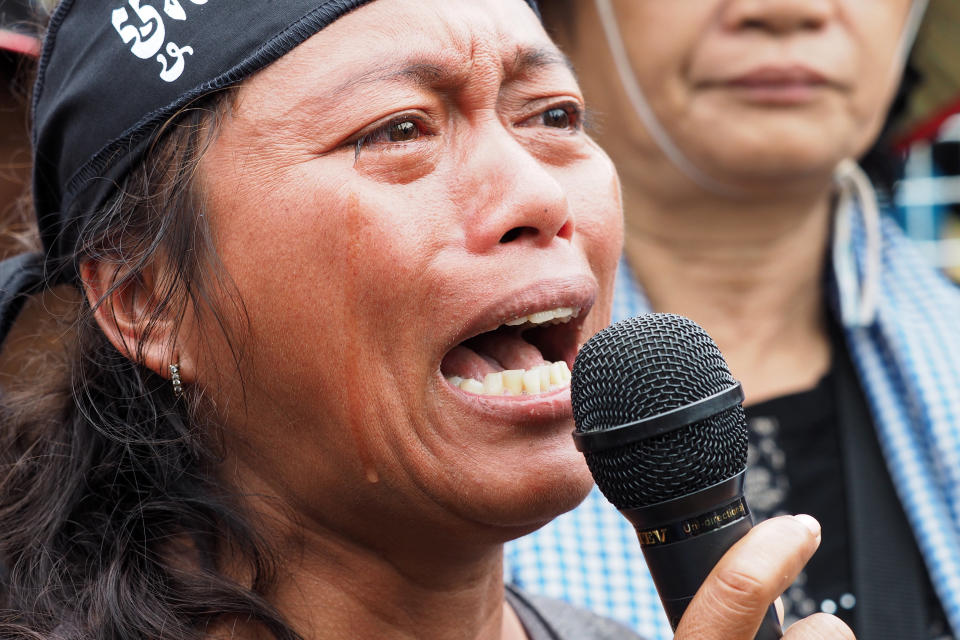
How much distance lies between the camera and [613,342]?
161cm

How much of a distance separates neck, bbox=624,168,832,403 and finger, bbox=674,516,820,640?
7.07 feet

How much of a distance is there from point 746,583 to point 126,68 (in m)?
1.33

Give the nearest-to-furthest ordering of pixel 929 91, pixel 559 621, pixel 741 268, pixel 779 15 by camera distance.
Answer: pixel 559 621, pixel 779 15, pixel 741 268, pixel 929 91

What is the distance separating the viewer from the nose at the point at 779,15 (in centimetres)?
326

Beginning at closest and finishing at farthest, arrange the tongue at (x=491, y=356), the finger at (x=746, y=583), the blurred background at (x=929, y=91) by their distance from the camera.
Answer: the finger at (x=746, y=583), the tongue at (x=491, y=356), the blurred background at (x=929, y=91)

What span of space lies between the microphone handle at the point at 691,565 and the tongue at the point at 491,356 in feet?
1.58

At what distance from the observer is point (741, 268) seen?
3.69m

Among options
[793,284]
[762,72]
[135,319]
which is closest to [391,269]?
[135,319]

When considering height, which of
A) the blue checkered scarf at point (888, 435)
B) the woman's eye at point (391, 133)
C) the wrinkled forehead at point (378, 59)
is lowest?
the blue checkered scarf at point (888, 435)

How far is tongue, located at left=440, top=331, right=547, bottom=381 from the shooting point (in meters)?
1.88

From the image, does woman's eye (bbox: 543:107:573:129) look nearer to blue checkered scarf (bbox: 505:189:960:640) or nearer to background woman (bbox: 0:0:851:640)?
background woman (bbox: 0:0:851:640)

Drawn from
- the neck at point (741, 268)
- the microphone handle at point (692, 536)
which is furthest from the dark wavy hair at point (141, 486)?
the neck at point (741, 268)

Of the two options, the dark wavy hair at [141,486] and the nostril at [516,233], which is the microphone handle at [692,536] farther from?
the dark wavy hair at [141,486]

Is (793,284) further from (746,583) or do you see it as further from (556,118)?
(746,583)
